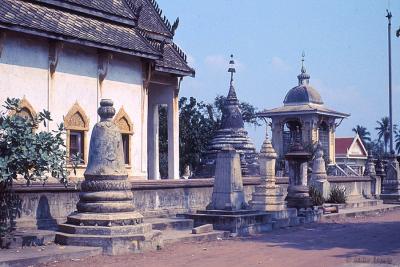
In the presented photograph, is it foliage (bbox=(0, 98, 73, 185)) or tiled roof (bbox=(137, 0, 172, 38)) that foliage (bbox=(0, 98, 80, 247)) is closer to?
foliage (bbox=(0, 98, 73, 185))

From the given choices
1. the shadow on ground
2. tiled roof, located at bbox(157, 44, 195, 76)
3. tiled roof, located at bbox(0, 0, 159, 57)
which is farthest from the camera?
tiled roof, located at bbox(157, 44, 195, 76)

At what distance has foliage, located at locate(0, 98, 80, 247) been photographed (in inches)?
419

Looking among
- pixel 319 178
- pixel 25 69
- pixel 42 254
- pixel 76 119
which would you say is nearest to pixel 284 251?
pixel 42 254

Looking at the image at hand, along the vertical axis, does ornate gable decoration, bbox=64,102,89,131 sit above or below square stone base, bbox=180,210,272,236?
above

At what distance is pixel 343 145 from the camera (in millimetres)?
60312

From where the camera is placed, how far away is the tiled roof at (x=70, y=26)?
1648cm

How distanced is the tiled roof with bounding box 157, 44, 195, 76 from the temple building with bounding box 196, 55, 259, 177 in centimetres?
801

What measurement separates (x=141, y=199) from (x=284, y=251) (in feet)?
17.1

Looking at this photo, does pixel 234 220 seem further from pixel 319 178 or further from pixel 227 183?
pixel 319 178

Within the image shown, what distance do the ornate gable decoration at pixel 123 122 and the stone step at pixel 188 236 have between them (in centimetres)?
642

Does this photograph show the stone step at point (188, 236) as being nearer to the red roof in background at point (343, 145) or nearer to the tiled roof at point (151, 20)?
the tiled roof at point (151, 20)

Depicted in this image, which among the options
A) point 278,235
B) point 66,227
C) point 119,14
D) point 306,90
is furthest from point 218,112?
point 66,227

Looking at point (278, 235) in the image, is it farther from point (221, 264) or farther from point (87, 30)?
point (87, 30)

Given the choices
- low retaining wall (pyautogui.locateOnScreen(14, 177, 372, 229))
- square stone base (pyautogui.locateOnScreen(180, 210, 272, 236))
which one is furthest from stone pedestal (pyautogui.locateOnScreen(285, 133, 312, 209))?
square stone base (pyautogui.locateOnScreen(180, 210, 272, 236))
